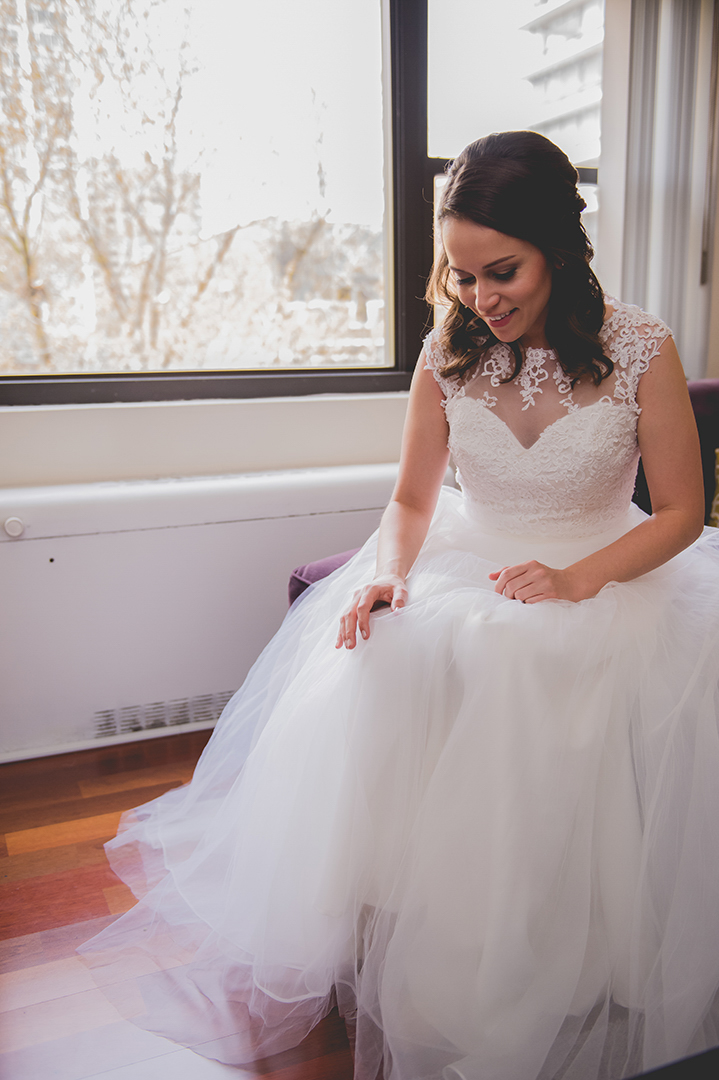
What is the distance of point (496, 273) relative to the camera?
4.09 ft

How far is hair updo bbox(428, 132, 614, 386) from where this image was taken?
47.2 inches

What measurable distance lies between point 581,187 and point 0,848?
8.50 ft

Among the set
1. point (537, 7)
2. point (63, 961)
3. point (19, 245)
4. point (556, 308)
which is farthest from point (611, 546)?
point (537, 7)

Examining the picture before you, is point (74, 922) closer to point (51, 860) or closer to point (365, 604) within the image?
point (51, 860)

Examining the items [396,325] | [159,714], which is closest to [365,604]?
[159,714]

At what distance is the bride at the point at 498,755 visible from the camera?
97cm

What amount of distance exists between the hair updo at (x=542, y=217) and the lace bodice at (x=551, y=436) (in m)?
0.03

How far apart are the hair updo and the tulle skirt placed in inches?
18.0

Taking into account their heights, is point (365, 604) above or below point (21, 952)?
above

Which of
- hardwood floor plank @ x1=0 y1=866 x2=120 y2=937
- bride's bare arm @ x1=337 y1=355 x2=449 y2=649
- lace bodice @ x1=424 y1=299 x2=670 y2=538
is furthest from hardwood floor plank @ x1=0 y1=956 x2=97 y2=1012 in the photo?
lace bodice @ x1=424 y1=299 x2=670 y2=538

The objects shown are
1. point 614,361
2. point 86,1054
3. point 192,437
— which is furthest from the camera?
point 192,437

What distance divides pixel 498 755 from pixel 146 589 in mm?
1202

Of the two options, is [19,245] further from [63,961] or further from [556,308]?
[63,961]

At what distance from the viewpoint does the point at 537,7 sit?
8.14 feet
